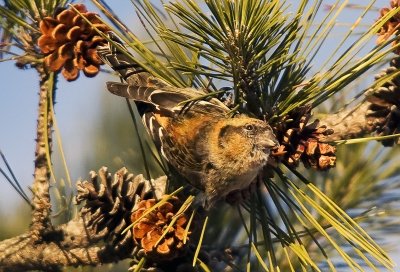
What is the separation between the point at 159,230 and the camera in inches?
60.0

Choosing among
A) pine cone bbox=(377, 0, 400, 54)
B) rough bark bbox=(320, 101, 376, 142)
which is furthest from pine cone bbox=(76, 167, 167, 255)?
pine cone bbox=(377, 0, 400, 54)

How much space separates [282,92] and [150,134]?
0.51m

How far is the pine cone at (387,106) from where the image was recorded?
5.36ft

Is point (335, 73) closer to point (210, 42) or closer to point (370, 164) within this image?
point (210, 42)

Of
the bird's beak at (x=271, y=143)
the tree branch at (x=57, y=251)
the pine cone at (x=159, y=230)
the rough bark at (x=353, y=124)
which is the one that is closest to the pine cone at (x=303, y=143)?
the bird's beak at (x=271, y=143)

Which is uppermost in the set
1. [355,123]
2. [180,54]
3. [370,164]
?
[180,54]

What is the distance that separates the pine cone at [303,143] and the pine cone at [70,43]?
45 cm

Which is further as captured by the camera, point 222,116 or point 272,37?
point 222,116

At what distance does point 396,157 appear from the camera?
192 cm


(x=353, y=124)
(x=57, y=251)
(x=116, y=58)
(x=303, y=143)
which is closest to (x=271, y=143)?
(x=303, y=143)

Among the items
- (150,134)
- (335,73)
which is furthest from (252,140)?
(150,134)

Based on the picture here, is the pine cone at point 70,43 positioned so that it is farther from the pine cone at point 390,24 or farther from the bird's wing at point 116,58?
the pine cone at point 390,24

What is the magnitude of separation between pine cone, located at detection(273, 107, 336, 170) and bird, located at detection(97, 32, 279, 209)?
0.04 m

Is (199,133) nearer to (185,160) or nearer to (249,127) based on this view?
(185,160)
